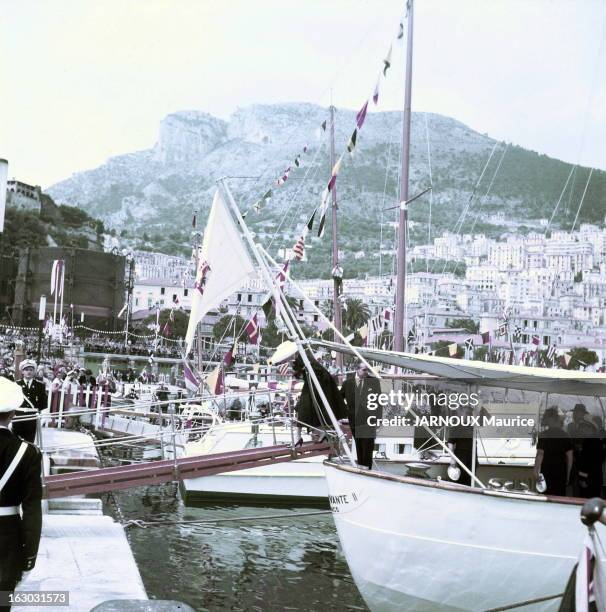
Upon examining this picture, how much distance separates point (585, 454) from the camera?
930cm

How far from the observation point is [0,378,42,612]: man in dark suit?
5.23 m

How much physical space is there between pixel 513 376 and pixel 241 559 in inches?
250

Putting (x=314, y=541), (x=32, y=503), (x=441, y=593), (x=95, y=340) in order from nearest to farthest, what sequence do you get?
1. (x=32, y=503)
2. (x=441, y=593)
3. (x=314, y=541)
4. (x=95, y=340)

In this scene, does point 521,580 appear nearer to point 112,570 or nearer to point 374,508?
point 374,508

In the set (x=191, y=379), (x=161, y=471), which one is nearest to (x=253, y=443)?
(x=161, y=471)

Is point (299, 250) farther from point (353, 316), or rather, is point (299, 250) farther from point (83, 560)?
point (353, 316)

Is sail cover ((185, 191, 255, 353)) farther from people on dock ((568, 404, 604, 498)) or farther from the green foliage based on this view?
the green foliage

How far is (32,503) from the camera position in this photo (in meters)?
5.25

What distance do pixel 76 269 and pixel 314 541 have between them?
11136 centimetres

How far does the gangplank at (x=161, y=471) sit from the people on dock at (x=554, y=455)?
14.9 feet

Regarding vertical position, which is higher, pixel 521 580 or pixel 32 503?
pixel 32 503

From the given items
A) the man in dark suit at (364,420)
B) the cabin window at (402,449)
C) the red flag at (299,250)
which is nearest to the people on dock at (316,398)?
the man in dark suit at (364,420)

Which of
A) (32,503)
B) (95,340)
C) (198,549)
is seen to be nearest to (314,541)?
(198,549)

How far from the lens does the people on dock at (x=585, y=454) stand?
920 cm
